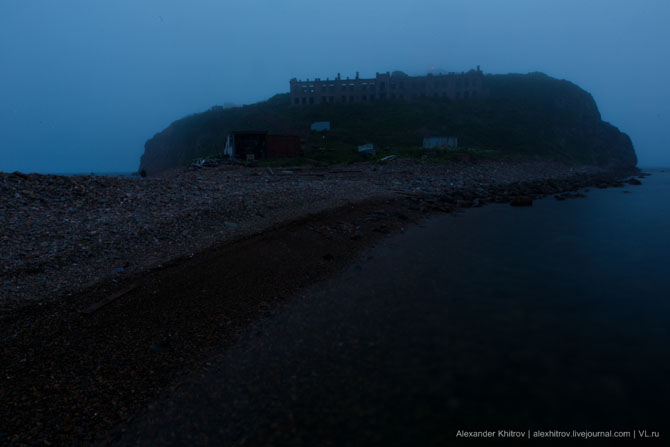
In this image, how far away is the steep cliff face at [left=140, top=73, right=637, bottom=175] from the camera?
51500 millimetres

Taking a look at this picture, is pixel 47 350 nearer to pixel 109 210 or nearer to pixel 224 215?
pixel 224 215

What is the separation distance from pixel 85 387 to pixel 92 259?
4099 millimetres

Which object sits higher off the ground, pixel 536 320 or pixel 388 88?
pixel 388 88

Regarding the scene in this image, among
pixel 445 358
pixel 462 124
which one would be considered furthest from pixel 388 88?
pixel 445 358

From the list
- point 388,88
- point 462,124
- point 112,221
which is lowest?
point 112,221

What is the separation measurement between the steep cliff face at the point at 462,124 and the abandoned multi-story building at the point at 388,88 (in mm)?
4181

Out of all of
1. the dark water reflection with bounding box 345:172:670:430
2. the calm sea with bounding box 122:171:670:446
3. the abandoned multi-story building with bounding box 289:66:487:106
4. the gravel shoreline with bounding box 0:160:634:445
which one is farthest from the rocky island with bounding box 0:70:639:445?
the abandoned multi-story building with bounding box 289:66:487:106

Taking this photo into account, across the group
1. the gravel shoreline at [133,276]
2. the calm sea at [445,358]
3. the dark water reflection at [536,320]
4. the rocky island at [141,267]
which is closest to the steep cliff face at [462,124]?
the rocky island at [141,267]

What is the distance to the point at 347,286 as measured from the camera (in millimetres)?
6957

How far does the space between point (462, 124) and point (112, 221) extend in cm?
5618

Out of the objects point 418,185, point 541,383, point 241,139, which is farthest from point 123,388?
point 241,139

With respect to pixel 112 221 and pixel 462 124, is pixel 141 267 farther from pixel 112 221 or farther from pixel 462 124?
pixel 462 124

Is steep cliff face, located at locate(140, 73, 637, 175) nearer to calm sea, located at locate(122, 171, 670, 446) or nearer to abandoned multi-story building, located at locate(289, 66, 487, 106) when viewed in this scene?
abandoned multi-story building, located at locate(289, 66, 487, 106)

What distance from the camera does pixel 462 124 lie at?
5509cm
